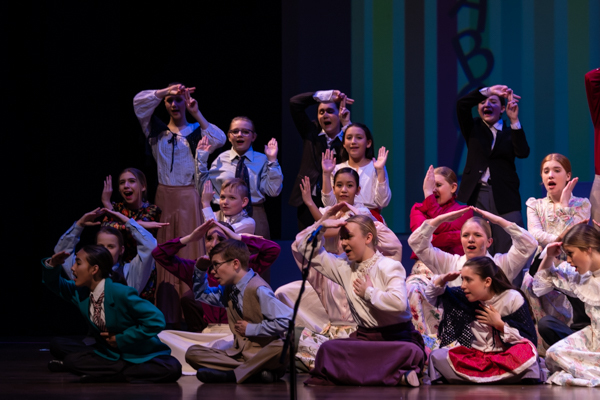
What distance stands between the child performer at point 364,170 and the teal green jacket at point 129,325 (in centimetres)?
164

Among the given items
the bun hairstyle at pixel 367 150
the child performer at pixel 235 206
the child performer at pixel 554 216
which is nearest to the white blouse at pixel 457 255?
the child performer at pixel 554 216

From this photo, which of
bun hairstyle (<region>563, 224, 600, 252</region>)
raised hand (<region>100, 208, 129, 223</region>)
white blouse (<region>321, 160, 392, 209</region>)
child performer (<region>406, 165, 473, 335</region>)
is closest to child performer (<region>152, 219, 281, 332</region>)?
raised hand (<region>100, 208, 129, 223</region>)

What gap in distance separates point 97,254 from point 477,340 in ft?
6.35

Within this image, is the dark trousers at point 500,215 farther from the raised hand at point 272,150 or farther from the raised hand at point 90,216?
the raised hand at point 90,216

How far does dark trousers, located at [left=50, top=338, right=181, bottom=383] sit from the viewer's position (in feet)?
12.1

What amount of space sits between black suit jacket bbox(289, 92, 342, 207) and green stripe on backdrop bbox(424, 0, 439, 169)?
1.16 metres

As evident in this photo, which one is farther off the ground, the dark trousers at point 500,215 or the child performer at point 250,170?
the child performer at point 250,170

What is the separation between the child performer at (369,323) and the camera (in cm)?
354

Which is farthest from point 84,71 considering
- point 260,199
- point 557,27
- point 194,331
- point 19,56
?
point 557,27

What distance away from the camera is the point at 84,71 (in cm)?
602

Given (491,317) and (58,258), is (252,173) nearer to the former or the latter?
(58,258)

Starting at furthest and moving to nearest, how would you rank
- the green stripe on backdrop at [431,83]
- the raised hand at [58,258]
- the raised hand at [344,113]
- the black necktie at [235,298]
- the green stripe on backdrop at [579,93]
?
the green stripe on backdrop at [431,83] < the green stripe on backdrop at [579,93] < the raised hand at [344,113] < the raised hand at [58,258] < the black necktie at [235,298]

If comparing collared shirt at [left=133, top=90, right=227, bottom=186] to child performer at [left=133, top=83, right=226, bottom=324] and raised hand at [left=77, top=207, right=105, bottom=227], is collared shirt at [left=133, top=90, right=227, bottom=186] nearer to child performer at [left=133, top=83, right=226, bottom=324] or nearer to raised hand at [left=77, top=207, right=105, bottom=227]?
child performer at [left=133, top=83, right=226, bottom=324]

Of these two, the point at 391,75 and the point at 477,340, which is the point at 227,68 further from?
the point at 477,340
